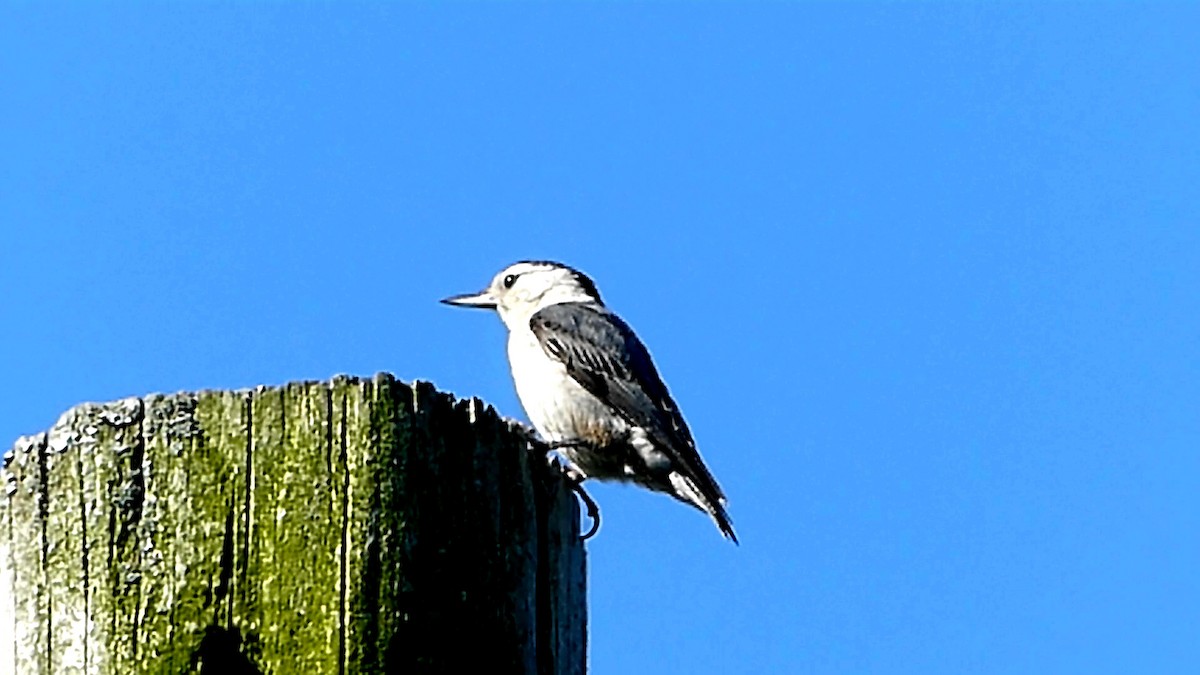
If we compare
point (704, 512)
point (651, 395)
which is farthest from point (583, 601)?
point (651, 395)

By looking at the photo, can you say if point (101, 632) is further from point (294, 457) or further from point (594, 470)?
point (594, 470)

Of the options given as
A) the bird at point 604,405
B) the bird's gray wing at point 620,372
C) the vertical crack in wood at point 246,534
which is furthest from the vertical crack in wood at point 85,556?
the bird's gray wing at point 620,372

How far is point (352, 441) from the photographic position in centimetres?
285

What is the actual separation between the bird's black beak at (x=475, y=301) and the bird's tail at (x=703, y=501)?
84.0 inches

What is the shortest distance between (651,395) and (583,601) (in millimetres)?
4795

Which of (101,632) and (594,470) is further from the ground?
(594,470)

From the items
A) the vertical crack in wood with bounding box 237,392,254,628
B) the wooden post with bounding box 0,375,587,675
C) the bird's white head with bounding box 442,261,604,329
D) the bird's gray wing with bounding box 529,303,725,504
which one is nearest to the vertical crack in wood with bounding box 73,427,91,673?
the wooden post with bounding box 0,375,587,675

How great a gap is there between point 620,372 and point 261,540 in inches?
213

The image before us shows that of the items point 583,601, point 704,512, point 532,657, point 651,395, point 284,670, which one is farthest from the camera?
point 651,395

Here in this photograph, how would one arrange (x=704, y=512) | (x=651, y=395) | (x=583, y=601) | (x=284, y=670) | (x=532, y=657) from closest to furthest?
1. (x=284, y=670)
2. (x=532, y=657)
3. (x=583, y=601)
4. (x=704, y=512)
5. (x=651, y=395)

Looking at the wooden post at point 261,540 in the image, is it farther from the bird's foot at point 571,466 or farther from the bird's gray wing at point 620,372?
the bird's gray wing at point 620,372

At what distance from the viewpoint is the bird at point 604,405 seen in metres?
7.69

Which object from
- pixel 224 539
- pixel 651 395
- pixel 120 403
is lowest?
pixel 224 539

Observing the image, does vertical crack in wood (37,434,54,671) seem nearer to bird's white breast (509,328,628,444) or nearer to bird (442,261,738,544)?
bird (442,261,738,544)
